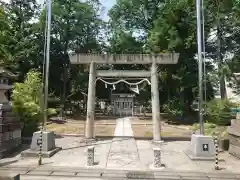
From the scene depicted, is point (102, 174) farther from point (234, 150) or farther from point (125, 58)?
point (125, 58)

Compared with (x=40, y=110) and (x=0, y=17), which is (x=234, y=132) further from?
(x=0, y=17)

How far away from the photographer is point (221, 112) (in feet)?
73.6

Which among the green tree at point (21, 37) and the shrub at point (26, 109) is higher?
the green tree at point (21, 37)

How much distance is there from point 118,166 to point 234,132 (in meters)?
6.46

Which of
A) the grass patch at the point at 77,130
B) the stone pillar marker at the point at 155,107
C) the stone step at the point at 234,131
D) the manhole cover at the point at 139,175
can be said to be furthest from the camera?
the grass patch at the point at 77,130

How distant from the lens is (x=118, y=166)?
11.8m

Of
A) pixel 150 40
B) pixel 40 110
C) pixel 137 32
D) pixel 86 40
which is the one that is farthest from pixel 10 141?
pixel 137 32

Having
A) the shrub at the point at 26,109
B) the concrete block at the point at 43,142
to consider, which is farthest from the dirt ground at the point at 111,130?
Answer: the concrete block at the point at 43,142

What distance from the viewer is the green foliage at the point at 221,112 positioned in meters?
22.3

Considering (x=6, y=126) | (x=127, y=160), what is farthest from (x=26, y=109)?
(x=127, y=160)

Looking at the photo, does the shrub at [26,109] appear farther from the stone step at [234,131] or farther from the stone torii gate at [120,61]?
the stone step at [234,131]

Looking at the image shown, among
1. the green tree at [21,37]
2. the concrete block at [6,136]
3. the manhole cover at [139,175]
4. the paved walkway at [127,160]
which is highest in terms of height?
the green tree at [21,37]

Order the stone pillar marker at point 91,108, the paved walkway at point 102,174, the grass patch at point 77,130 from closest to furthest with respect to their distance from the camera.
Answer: the paved walkway at point 102,174 < the stone pillar marker at point 91,108 < the grass patch at point 77,130

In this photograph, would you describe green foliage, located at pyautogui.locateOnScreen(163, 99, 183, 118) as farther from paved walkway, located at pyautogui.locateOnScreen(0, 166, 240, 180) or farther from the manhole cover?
the manhole cover
